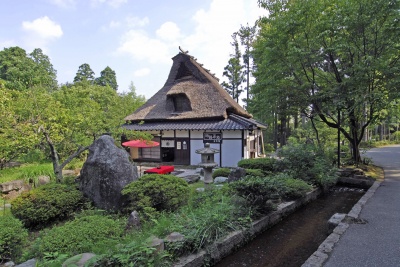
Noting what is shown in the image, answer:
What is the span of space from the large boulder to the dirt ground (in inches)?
134

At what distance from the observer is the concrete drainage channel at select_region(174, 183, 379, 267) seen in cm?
447

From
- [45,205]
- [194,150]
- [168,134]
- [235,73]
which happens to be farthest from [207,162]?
[235,73]

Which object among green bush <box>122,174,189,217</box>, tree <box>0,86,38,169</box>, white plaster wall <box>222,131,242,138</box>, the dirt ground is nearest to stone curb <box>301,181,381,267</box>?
the dirt ground

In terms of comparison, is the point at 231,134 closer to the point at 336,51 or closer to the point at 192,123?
the point at 192,123

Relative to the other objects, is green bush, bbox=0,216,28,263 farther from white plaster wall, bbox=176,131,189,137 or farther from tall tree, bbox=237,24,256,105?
tall tree, bbox=237,24,256,105

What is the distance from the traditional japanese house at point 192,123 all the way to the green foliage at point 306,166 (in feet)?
14.9

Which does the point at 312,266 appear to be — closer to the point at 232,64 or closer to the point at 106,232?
the point at 106,232

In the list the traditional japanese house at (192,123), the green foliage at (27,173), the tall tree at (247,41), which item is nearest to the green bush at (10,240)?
the green foliage at (27,173)

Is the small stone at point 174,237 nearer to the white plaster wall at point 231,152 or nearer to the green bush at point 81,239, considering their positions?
the green bush at point 81,239

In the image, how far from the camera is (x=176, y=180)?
668 cm

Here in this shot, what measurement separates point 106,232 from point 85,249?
1.60 feet

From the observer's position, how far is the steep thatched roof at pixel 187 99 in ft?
56.0

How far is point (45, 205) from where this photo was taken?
5.78m

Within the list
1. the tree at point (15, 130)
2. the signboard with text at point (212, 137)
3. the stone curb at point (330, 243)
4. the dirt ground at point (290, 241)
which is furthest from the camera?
the signboard with text at point (212, 137)
